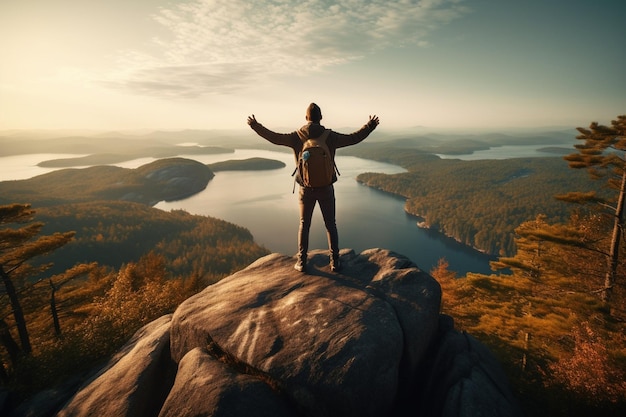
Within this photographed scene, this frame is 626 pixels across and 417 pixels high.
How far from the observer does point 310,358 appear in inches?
216

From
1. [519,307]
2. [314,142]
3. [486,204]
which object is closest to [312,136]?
[314,142]

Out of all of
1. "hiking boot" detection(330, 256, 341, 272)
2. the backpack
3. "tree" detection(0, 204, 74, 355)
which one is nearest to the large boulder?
"hiking boot" detection(330, 256, 341, 272)

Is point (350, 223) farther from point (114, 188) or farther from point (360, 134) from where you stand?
point (114, 188)

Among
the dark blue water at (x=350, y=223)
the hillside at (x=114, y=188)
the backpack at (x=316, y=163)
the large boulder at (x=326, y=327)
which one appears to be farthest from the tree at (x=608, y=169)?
the hillside at (x=114, y=188)

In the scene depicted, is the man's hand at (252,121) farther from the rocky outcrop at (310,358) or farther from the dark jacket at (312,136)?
the rocky outcrop at (310,358)

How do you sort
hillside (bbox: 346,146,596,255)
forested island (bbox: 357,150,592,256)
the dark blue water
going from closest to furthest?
the dark blue water
forested island (bbox: 357,150,592,256)
hillside (bbox: 346,146,596,255)

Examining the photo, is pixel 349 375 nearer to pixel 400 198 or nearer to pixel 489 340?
pixel 489 340

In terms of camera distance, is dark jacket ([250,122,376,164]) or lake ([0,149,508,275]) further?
lake ([0,149,508,275])

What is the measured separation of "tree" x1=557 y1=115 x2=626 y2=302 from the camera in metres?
13.5

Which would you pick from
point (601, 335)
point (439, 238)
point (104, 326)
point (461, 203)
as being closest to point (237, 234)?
point (439, 238)

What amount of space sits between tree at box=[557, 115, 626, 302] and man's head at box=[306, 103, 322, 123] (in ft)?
50.8

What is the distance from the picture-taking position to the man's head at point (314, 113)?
24.7 feet

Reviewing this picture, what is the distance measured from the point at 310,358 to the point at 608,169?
18.7m

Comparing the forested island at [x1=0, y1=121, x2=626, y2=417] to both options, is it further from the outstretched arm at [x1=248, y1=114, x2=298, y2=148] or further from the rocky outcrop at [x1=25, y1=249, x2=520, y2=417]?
the outstretched arm at [x1=248, y1=114, x2=298, y2=148]
